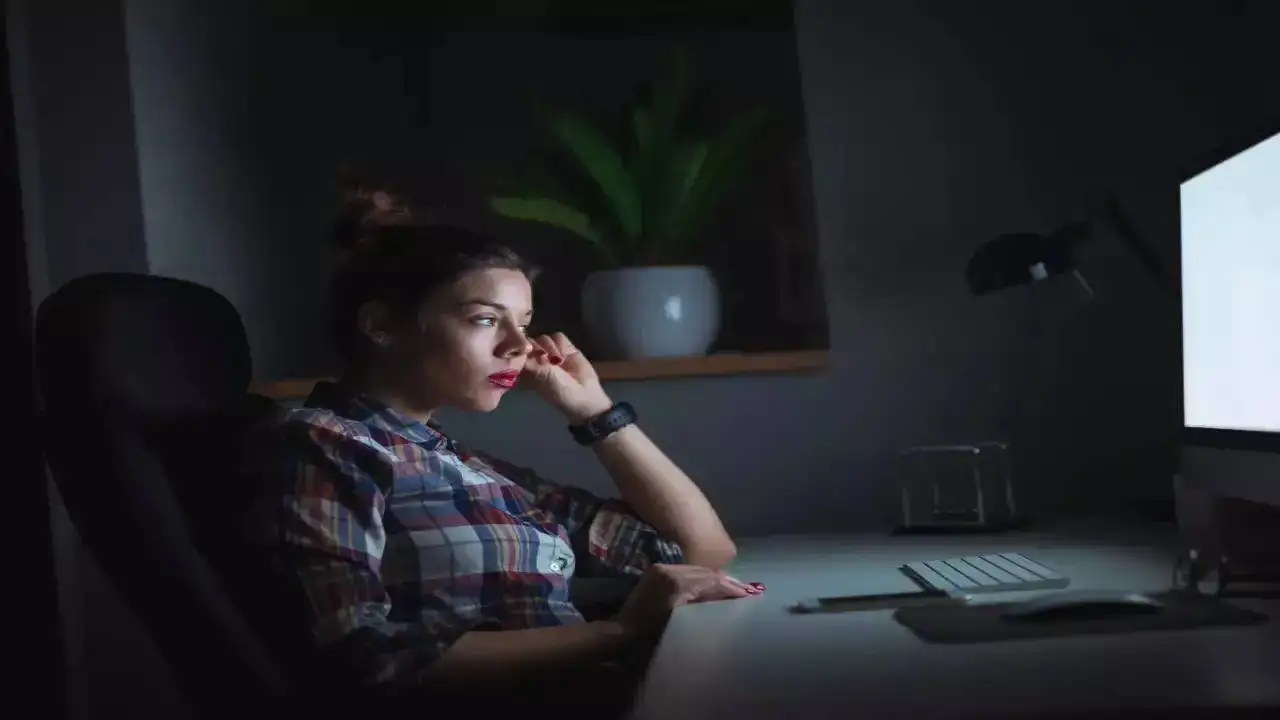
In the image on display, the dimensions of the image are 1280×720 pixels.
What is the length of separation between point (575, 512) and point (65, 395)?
0.71 metres

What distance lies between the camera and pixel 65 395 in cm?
106

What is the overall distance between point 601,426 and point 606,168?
0.41 m

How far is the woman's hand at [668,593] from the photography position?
1185 mm

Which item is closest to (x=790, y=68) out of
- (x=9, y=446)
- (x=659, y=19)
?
(x=659, y=19)

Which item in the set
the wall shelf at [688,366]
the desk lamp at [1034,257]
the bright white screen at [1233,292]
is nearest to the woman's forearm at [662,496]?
the wall shelf at [688,366]

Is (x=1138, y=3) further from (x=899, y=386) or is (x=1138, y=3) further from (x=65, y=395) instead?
(x=65, y=395)

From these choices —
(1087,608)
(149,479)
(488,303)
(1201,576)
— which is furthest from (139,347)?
(1201,576)

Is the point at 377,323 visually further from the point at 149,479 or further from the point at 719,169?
the point at 719,169

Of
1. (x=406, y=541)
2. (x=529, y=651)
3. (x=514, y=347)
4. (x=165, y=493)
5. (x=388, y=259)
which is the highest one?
(x=388, y=259)

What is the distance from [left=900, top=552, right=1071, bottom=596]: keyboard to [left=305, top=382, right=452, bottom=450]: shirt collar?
1.96 feet

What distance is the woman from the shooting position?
1119 millimetres

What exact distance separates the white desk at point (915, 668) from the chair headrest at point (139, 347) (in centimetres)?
57

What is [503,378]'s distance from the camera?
55.4 inches

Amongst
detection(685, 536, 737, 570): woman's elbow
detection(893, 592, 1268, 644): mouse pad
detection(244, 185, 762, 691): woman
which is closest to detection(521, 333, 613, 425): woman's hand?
detection(244, 185, 762, 691): woman
